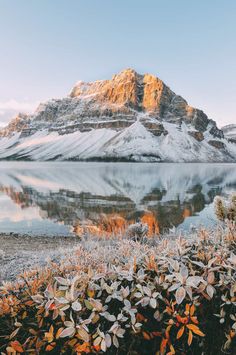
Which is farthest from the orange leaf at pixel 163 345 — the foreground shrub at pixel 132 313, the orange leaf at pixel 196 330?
the orange leaf at pixel 196 330

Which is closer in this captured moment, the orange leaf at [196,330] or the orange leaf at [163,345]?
the orange leaf at [196,330]

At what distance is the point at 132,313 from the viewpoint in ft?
9.70

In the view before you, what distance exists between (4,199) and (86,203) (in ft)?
38.4

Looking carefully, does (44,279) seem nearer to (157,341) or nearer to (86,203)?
(157,341)

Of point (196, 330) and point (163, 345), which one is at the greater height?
point (196, 330)

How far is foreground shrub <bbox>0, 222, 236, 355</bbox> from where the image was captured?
294 centimetres

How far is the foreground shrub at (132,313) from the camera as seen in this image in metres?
2.94

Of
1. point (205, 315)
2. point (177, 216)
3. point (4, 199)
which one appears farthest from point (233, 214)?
point (4, 199)

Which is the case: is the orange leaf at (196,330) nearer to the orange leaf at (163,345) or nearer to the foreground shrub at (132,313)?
the foreground shrub at (132,313)

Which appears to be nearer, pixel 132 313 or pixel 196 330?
pixel 196 330

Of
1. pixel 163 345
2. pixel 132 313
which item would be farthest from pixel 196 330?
pixel 132 313

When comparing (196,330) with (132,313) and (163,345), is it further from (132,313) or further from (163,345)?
(132,313)

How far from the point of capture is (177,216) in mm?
32531

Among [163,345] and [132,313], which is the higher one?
[132,313]
